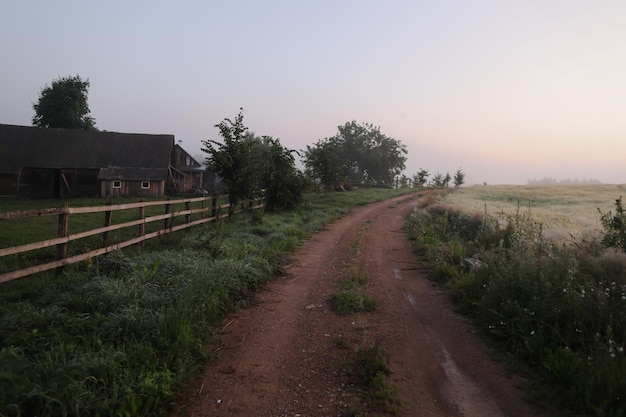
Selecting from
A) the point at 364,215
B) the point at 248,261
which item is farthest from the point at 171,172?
the point at 248,261

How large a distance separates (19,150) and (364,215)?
34.9m

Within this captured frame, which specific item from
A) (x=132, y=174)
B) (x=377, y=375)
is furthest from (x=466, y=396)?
(x=132, y=174)

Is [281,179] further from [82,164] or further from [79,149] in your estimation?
[79,149]

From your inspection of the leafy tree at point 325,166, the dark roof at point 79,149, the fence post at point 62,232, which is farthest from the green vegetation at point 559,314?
the dark roof at point 79,149

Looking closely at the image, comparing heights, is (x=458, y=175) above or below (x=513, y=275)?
above

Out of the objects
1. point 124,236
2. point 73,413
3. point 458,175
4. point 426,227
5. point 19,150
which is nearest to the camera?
point 73,413

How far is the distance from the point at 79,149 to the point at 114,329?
40.2 m

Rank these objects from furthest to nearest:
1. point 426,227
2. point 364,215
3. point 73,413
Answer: point 364,215 < point 426,227 < point 73,413

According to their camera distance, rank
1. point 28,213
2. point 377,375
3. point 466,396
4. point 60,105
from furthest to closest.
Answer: point 60,105, point 28,213, point 377,375, point 466,396

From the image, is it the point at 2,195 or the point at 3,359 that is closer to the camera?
the point at 3,359

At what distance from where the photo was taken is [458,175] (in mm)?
57938

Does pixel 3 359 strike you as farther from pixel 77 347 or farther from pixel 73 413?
pixel 73 413

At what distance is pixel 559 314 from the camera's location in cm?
509

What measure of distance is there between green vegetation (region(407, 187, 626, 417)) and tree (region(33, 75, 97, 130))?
54002 millimetres
